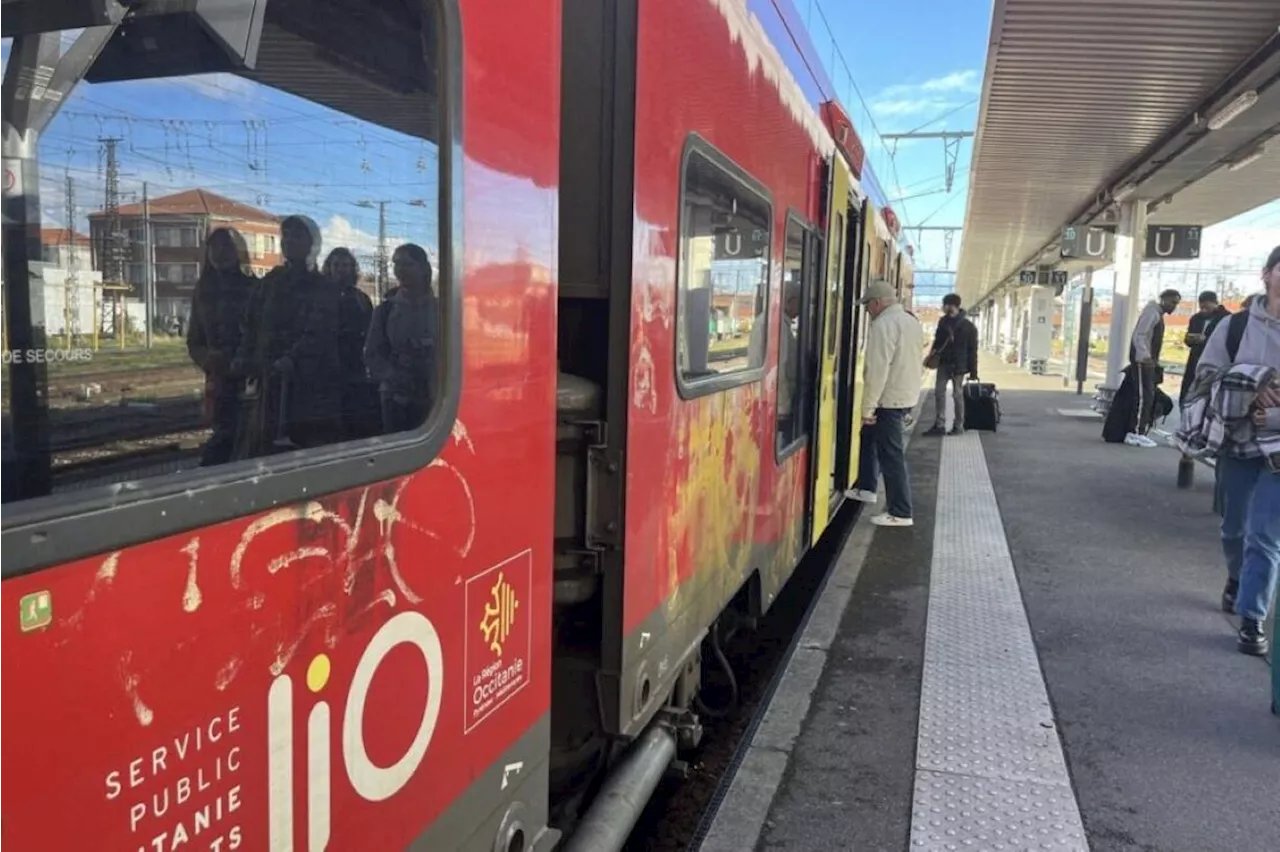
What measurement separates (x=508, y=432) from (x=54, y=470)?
97 centimetres

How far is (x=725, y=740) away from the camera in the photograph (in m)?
4.39

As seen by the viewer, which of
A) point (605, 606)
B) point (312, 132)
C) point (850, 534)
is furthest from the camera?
point (850, 534)

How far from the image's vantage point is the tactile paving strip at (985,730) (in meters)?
3.13

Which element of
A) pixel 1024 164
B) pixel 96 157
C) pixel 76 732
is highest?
pixel 1024 164

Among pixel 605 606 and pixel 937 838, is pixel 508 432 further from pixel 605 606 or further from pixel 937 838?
pixel 937 838

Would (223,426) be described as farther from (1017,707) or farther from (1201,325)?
(1201,325)

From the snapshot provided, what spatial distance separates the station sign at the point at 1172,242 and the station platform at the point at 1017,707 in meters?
9.31

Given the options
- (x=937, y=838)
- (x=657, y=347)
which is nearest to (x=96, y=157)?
(x=657, y=347)

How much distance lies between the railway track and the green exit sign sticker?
2525mm

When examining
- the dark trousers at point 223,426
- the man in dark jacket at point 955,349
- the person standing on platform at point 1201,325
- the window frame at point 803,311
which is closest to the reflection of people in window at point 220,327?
the dark trousers at point 223,426

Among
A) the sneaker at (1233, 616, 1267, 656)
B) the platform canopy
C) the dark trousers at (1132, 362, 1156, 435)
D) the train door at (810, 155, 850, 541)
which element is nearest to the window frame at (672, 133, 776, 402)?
the train door at (810, 155, 850, 541)

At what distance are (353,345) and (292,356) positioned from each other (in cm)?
14

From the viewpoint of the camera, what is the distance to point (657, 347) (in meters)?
2.68

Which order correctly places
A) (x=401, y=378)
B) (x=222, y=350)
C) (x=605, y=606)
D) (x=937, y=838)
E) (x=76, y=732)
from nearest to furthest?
(x=76, y=732), (x=222, y=350), (x=401, y=378), (x=605, y=606), (x=937, y=838)
